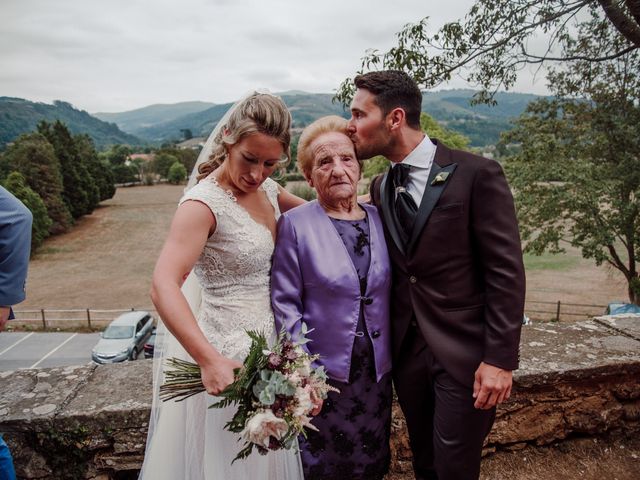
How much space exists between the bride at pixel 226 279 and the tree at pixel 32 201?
42.0 metres

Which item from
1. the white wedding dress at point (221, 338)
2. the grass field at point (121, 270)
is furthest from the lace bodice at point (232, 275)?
the grass field at point (121, 270)

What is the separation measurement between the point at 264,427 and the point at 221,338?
64 cm

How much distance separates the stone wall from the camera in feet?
7.68

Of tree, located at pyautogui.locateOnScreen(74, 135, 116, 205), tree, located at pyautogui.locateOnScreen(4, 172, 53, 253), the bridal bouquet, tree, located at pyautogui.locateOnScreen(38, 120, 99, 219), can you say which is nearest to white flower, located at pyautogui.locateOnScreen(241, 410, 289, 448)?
the bridal bouquet

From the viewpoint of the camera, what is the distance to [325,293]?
7.05 feet

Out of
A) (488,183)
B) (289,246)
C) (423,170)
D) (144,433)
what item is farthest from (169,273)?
(488,183)

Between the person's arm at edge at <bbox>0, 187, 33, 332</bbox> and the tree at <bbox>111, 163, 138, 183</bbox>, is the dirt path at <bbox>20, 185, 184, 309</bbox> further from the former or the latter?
the person's arm at edge at <bbox>0, 187, 33, 332</bbox>

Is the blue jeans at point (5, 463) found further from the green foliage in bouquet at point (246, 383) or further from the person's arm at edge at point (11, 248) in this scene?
the green foliage in bouquet at point (246, 383)

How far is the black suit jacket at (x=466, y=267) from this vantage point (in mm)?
1994

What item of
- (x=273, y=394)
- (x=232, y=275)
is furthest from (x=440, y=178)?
(x=273, y=394)

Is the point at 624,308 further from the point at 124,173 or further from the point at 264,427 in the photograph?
the point at 124,173

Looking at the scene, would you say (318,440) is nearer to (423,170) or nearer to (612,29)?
(423,170)

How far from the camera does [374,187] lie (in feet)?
8.52

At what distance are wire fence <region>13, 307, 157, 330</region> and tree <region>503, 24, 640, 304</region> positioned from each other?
19.6 meters
